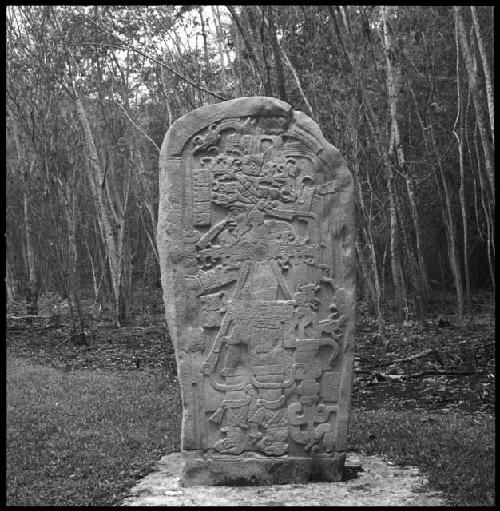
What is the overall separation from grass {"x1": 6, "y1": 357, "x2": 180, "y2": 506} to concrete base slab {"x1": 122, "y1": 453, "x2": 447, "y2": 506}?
0.83 ft

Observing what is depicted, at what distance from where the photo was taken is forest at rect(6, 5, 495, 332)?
15.0 metres

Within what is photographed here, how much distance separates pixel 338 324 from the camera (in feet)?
21.6

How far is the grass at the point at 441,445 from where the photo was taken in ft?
19.7

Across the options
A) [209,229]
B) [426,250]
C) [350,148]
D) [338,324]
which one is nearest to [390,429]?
[338,324]

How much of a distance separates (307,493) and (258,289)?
172cm

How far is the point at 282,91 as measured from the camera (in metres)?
12.7

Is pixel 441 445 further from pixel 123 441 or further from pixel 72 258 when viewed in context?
pixel 72 258

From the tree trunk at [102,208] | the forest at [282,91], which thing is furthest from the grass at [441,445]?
the tree trunk at [102,208]

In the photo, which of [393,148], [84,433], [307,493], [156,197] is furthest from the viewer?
[156,197]

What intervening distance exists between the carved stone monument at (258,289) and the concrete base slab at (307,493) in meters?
0.17

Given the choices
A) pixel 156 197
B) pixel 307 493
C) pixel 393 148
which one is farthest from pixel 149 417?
pixel 156 197

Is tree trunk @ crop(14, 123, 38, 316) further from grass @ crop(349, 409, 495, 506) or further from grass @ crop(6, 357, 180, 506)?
grass @ crop(349, 409, 495, 506)

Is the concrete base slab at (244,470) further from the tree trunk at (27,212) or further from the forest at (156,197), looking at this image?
the tree trunk at (27,212)

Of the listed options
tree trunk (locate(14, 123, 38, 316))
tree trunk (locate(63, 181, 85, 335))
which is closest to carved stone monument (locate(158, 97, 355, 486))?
tree trunk (locate(63, 181, 85, 335))
